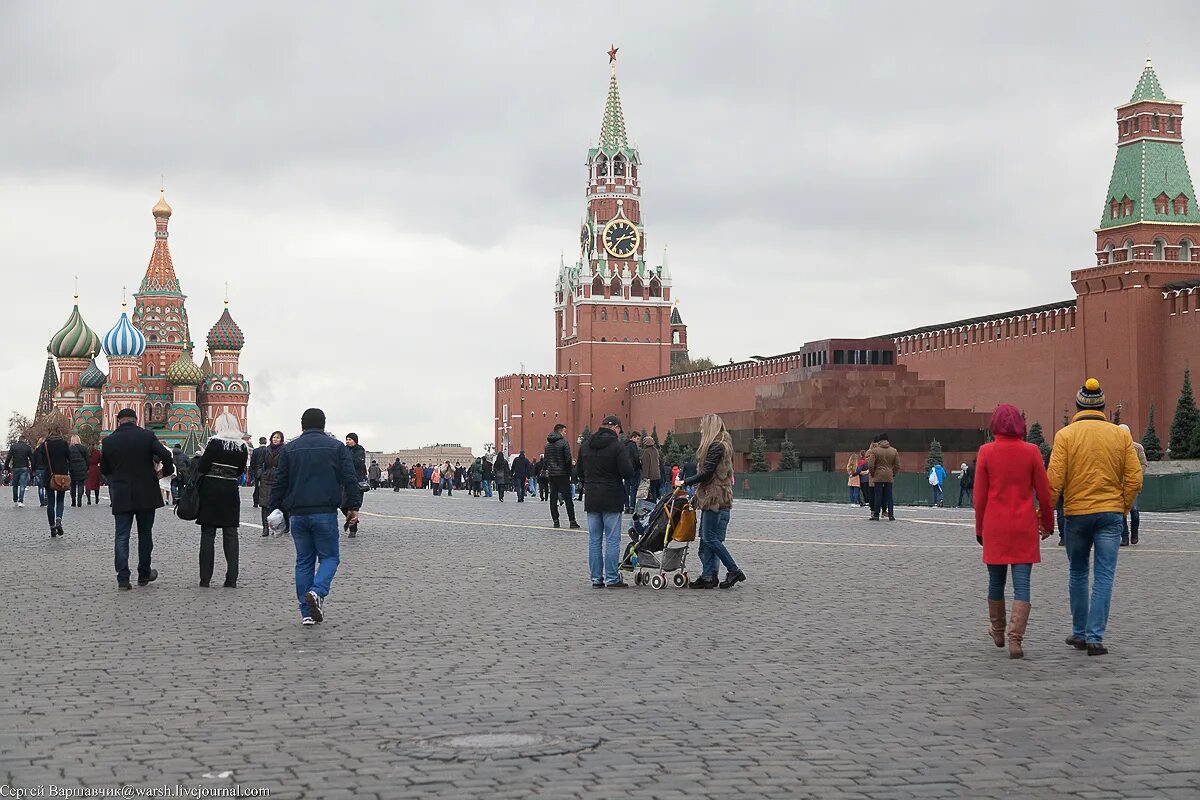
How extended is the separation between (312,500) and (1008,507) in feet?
12.3

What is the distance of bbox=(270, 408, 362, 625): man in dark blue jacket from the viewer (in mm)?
9383

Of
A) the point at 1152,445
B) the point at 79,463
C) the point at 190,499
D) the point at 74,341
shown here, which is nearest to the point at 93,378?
the point at 74,341

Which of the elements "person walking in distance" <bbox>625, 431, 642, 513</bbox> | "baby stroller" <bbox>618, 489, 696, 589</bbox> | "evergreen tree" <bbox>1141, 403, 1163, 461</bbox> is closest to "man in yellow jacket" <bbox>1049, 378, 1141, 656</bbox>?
"baby stroller" <bbox>618, 489, 696, 589</bbox>

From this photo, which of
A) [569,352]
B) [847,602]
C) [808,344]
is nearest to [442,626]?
[847,602]

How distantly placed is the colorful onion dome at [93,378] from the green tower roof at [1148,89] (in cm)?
8435

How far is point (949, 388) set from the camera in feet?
212

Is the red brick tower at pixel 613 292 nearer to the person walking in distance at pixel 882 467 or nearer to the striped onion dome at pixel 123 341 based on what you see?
the striped onion dome at pixel 123 341

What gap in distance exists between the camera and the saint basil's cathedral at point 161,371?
115250mm

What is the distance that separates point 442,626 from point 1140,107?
4953 cm

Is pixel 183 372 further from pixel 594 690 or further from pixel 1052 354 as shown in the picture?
pixel 594 690

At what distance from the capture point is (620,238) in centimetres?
10762

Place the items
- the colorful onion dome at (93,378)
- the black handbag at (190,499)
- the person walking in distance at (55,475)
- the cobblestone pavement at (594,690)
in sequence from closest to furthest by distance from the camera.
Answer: the cobblestone pavement at (594,690), the black handbag at (190,499), the person walking in distance at (55,475), the colorful onion dome at (93,378)

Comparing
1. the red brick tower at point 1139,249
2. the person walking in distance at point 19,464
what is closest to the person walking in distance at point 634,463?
the person walking in distance at point 19,464

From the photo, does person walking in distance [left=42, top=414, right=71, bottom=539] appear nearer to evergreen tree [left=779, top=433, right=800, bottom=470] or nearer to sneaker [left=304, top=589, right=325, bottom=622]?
sneaker [left=304, top=589, right=325, bottom=622]
